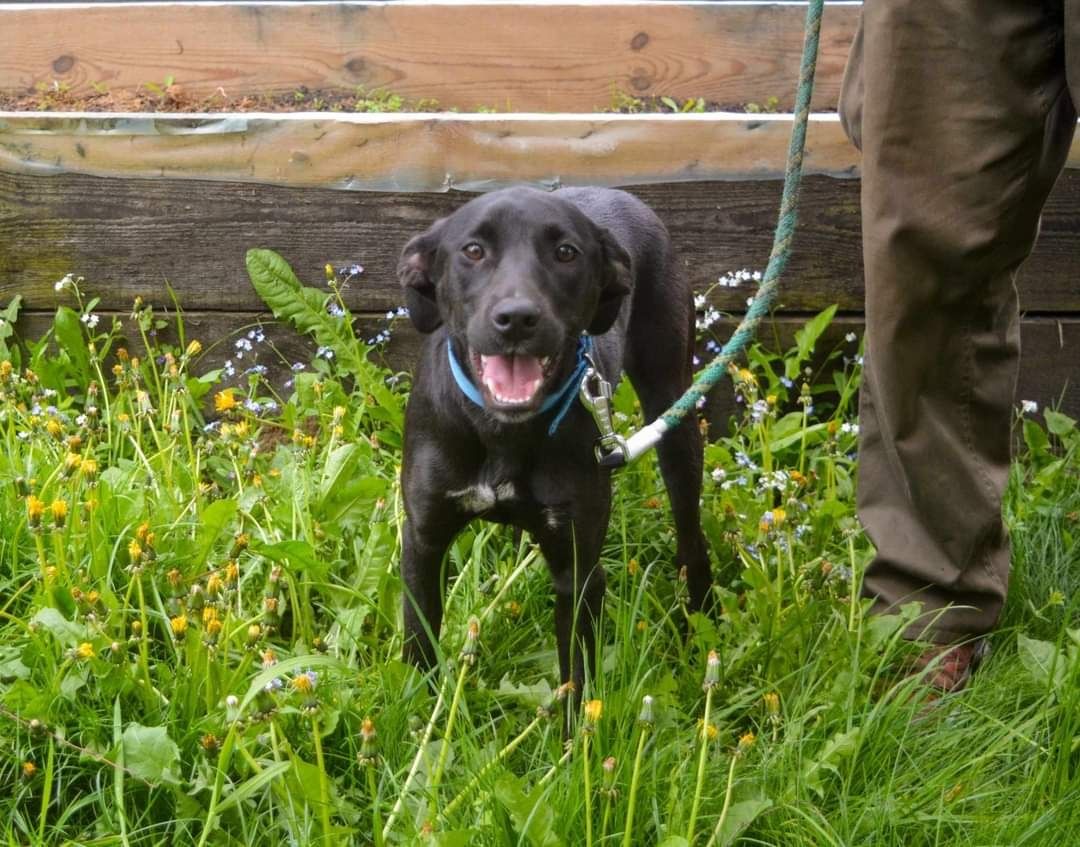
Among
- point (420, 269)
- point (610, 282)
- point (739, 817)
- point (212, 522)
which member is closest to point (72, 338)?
point (212, 522)

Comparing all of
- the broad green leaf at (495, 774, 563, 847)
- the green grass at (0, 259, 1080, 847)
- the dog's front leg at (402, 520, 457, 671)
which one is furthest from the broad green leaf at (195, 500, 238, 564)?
the broad green leaf at (495, 774, 563, 847)

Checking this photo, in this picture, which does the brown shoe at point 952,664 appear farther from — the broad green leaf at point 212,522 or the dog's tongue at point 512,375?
the broad green leaf at point 212,522

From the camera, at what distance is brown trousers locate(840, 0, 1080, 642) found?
7.89 feet

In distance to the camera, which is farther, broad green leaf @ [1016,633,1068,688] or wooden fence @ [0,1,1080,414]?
wooden fence @ [0,1,1080,414]

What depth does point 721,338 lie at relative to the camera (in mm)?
3949

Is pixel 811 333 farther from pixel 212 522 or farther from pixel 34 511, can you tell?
pixel 34 511

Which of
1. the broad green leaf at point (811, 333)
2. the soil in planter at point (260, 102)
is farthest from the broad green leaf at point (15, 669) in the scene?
the soil in planter at point (260, 102)

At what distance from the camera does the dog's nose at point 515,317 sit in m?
2.30

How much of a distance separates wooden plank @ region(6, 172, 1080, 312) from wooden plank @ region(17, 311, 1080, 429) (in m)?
0.05

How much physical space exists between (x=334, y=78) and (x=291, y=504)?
2.67m

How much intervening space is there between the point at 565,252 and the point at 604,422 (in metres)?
0.34

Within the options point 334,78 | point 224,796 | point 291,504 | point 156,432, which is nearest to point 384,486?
point 291,504

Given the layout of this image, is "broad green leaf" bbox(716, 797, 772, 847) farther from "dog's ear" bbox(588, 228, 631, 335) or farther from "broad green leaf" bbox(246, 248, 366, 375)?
"broad green leaf" bbox(246, 248, 366, 375)

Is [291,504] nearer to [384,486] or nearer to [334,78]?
[384,486]
